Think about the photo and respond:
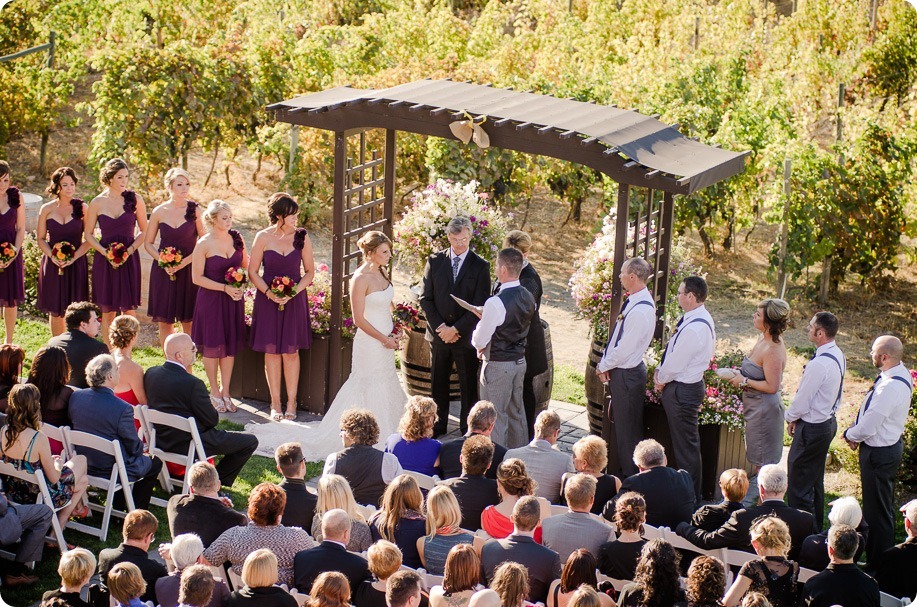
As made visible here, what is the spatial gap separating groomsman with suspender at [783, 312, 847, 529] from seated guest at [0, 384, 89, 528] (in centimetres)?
442

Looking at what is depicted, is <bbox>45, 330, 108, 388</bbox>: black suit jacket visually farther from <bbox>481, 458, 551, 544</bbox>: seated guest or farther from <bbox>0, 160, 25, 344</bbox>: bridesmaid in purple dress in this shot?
<bbox>481, 458, 551, 544</bbox>: seated guest

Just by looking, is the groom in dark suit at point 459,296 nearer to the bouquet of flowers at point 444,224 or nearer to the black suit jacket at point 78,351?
the bouquet of flowers at point 444,224

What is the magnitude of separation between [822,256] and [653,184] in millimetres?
6181

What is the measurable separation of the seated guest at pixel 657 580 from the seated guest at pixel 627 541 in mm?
330

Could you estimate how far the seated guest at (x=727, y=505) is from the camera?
5.69m

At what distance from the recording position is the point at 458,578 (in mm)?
4773

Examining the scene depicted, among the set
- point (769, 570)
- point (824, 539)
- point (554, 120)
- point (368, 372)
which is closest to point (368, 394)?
point (368, 372)

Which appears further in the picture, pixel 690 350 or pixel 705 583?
pixel 690 350

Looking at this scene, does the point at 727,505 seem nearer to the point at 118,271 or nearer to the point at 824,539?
the point at 824,539

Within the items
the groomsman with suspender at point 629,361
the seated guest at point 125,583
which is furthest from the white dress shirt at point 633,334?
the seated guest at point 125,583

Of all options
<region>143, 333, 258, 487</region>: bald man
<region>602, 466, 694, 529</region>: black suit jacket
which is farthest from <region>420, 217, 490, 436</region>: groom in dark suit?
<region>602, 466, 694, 529</region>: black suit jacket

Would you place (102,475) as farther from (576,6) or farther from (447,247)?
(576,6)

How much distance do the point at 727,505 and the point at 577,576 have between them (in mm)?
1149

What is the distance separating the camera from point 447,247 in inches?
356
